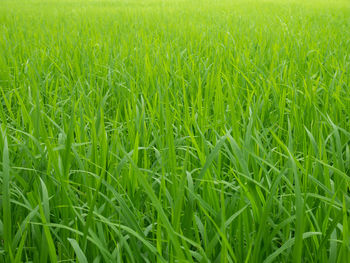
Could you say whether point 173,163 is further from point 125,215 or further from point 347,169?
point 347,169

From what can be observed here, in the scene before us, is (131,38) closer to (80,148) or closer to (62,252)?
(80,148)

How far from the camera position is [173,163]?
2.68ft

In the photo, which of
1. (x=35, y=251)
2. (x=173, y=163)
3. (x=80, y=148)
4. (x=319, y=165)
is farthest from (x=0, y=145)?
(x=319, y=165)

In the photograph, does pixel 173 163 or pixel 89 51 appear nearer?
pixel 173 163

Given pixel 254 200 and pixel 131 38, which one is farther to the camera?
pixel 131 38

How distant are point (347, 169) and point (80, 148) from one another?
28.8 inches

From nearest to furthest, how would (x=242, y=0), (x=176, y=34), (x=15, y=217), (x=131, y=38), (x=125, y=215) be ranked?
(x=125, y=215) < (x=15, y=217) < (x=131, y=38) < (x=176, y=34) < (x=242, y=0)

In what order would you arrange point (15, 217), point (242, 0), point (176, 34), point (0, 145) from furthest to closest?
point (242, 0) < point (176, 34) < point (0, 145) < point (15, 217)

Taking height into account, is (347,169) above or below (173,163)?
below

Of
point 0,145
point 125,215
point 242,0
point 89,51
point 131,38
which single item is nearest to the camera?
point 125,215

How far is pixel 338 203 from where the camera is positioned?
0.78m

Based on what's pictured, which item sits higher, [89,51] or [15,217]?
[89,51]

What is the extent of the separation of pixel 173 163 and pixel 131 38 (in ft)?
8.76

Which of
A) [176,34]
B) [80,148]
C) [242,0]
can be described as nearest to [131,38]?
[176,34]
